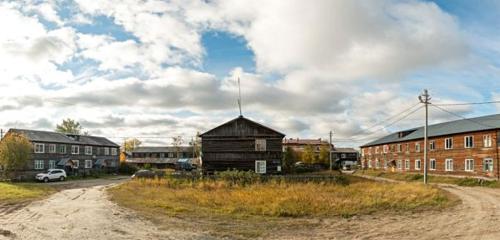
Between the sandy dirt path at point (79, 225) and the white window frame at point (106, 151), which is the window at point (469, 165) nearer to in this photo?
the sandy dirt path at point (79, 225)

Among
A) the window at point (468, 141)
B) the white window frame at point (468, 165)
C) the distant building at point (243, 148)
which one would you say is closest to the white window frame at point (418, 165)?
the white window frame at point (468, 165)

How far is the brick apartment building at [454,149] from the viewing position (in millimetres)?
43906

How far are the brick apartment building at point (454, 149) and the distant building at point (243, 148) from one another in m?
20.0

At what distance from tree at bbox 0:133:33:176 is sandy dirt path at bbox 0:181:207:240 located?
31320 millimetres

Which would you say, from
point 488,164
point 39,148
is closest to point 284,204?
point 488,164

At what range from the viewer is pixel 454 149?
5066cm

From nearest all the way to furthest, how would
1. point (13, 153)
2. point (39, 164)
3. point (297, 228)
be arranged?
1. point (297, 228)
2. point (13, 153)
3. point (39, 164)

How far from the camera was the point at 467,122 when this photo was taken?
5219 centimetres

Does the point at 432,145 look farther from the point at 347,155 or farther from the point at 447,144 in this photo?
the point at 347,155

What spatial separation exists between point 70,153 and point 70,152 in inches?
6.0

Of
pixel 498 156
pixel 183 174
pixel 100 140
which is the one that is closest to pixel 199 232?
pixel 183 174

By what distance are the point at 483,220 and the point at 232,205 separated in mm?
10969

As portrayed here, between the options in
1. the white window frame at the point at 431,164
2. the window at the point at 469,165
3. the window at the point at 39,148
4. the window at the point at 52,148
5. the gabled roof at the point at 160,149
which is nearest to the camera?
the window at the point at 469,165

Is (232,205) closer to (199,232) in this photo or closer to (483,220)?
(199,232)
